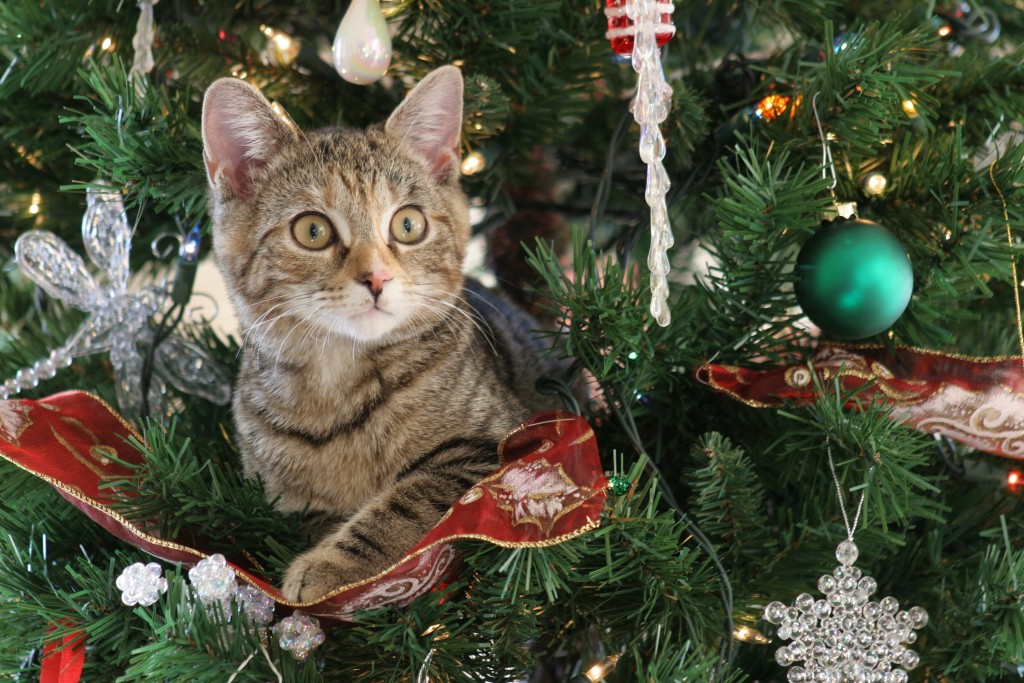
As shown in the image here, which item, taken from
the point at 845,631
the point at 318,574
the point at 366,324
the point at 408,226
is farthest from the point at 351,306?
the point at 845,631

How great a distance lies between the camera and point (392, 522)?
0.69 metres

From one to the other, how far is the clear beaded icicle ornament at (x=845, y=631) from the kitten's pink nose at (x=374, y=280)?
396mm

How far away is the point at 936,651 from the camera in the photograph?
66cm

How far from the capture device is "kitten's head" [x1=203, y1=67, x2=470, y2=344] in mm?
773

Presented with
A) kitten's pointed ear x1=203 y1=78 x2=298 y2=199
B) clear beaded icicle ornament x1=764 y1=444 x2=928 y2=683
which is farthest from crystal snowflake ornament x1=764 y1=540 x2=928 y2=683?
kitten's pointed ear x1=203 y1=78 x2=298 y2=199

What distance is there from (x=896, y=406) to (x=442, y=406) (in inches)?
15.1

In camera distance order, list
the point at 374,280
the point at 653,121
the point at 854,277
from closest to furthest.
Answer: the point at 653,121 → the point at 854,277 → the point at 374,280

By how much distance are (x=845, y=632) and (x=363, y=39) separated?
1.92ft

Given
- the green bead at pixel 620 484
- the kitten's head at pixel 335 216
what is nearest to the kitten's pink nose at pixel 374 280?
the kitten's head at pixel 335 216

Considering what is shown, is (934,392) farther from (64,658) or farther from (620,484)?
(64,658)

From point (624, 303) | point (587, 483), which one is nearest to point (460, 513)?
point (587, 483)

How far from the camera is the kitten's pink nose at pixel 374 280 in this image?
0.76 m

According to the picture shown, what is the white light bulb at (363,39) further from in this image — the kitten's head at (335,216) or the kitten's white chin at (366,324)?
the kitten's white chin at (366,324)

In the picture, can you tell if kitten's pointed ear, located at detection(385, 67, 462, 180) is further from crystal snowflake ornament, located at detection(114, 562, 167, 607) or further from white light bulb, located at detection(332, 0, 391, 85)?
crystal snowflake ornament, located at detection(114, 562, 167, 607)
